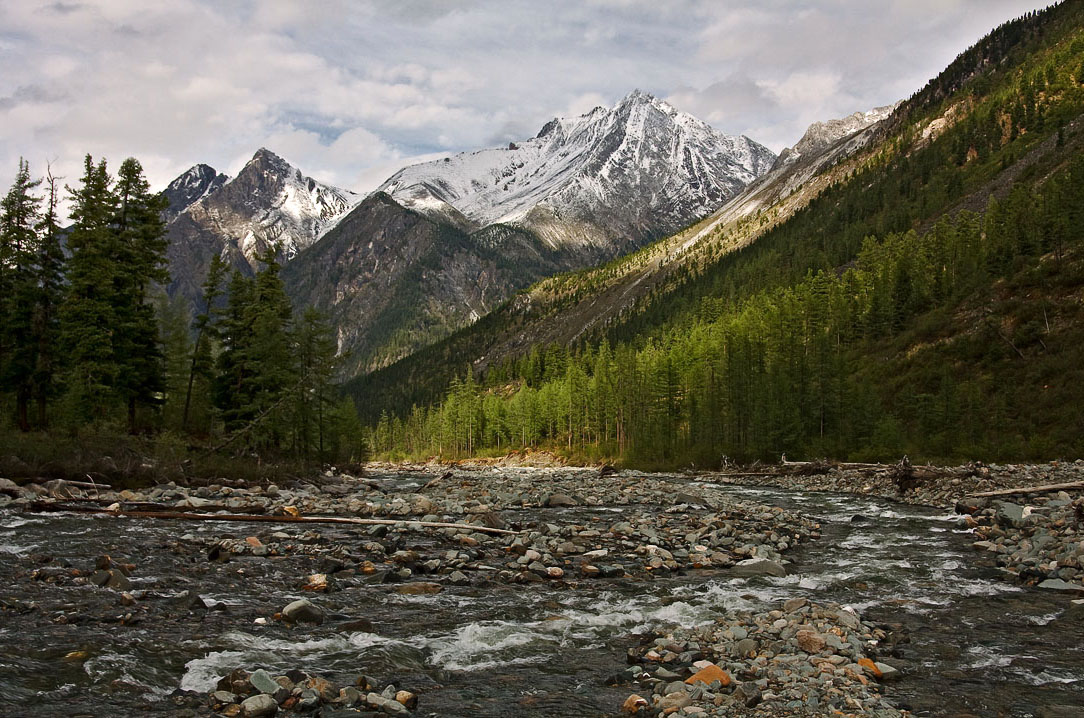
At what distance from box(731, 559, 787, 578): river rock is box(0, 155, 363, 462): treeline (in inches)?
1110

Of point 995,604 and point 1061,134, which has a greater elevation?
point 1061,134

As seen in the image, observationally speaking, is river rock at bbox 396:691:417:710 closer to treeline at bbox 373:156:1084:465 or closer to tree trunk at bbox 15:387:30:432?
tree trunk at bbox 15:387:30:432

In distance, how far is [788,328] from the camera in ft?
255

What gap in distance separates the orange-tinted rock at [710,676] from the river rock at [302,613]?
6364 mm

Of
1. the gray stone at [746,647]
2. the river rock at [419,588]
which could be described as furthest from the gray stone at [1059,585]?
the river rock at [419,588]

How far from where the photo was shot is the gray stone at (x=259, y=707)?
6.60 m

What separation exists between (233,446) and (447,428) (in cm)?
9163

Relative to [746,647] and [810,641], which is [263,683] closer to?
[746,647]

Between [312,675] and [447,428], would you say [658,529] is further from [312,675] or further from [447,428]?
[447,428]

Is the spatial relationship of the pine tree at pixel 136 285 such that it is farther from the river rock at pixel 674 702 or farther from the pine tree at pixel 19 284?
the river rock at pixel 674 702

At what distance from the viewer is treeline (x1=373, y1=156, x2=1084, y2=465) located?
5128cm

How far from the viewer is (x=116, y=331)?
34344mm

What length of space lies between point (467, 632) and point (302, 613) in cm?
290

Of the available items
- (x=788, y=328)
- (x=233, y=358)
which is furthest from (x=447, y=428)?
(x=233, y=358)
